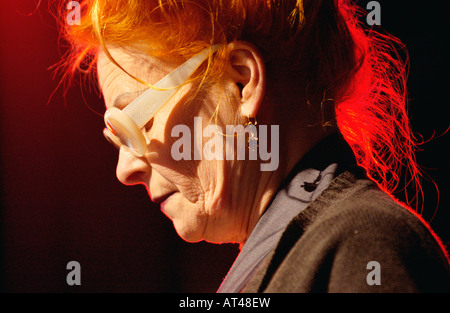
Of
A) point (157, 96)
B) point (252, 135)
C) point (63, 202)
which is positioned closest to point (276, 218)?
Result: point (252, 135)

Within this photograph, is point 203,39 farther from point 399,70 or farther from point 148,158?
point 399,70

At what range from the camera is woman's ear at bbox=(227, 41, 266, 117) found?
27.3 inches

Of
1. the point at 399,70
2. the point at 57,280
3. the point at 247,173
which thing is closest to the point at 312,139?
the point at 247,173

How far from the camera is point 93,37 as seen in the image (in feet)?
2.69

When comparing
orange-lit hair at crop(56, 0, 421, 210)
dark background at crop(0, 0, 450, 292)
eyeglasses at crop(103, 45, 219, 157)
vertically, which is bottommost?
dark background at crop(0, 0, 450, 292)

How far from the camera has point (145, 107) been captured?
720 millimetres

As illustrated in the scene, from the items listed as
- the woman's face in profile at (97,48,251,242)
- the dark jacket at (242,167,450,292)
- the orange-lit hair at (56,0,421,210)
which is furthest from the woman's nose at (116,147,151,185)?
the dark jacket at (242,167,450,292)

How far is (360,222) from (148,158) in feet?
1.19

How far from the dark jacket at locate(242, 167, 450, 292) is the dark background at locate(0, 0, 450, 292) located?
81 cm

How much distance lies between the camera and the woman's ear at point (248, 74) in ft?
2.28

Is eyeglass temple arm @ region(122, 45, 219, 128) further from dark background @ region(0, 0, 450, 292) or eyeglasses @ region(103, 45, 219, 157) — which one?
dark background @ region(0, 0, 450, 292)

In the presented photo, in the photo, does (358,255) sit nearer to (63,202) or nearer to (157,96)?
(157,96)

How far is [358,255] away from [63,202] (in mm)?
1223

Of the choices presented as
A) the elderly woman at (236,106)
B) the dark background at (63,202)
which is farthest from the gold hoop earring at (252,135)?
the dark background at (63,202)
